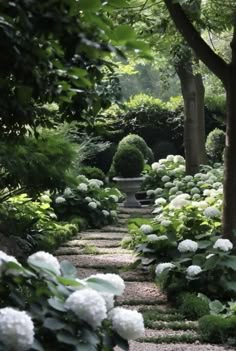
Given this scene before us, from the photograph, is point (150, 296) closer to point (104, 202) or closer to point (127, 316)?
point (127, 316)

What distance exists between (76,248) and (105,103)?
217 inches

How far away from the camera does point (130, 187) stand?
43.3ft

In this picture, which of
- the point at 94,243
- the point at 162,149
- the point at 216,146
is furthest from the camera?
the point at 162,149

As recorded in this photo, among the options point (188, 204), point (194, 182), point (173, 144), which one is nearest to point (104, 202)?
point (194, 182)

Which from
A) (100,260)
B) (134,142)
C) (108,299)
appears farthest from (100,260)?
(134,142)

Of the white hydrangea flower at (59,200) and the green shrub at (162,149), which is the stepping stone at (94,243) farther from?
the green shrub at (162,149)

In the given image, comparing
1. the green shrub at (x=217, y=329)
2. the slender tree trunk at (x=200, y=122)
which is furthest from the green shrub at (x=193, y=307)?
the slender tree trunk at (x=200, y=122)

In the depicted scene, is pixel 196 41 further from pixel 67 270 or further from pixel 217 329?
pixel 67 270

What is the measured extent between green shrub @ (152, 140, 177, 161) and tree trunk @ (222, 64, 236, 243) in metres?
11.3

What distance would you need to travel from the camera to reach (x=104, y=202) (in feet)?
34.6

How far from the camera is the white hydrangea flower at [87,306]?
1.53 meters

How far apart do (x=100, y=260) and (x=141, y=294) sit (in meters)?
1.51

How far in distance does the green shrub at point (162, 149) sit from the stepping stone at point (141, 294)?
11.3m

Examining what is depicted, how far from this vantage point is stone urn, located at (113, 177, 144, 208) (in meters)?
13.1
